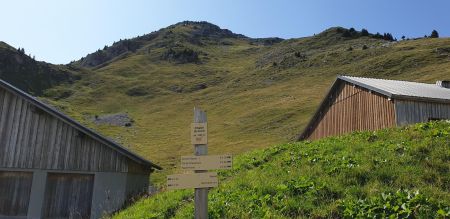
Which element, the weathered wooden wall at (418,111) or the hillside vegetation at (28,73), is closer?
the weathered wooden wall at (418,111)

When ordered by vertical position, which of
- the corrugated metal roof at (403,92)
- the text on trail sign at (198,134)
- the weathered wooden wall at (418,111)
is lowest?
the text on trail sign at (198,134)

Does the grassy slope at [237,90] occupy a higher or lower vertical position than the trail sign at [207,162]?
higher

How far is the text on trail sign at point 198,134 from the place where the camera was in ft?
31.2

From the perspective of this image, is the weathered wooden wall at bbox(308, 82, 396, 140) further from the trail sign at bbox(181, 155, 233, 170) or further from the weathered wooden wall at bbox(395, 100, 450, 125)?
the trail sign at bbox(181, 155, 233, 170)

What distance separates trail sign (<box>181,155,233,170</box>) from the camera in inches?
363

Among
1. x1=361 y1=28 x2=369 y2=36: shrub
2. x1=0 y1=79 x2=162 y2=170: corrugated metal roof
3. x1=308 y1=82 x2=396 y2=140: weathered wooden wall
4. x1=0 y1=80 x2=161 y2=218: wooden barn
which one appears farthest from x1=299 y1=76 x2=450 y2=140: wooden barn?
x1=361 y1=28 x2=369 y2=36: shrub

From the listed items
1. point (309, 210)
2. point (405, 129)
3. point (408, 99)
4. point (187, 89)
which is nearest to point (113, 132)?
point (187, 89)

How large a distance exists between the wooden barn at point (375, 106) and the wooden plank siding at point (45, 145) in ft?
61.4

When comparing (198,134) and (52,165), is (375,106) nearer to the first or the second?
(52,165)

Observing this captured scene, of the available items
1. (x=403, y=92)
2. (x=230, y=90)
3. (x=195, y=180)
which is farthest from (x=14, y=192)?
(x=230, y=90)

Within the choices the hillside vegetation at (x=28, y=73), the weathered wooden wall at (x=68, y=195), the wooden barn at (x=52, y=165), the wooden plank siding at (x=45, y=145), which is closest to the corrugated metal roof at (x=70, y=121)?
the wooden barn at (x=52, y=165)

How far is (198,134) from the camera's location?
31.3 ft

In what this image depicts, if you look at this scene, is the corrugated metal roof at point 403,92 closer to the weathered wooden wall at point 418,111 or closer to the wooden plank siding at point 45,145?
the weathered wooden wall at point 418,111

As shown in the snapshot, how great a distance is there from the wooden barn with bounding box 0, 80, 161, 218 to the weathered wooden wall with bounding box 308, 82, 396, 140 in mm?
18023
